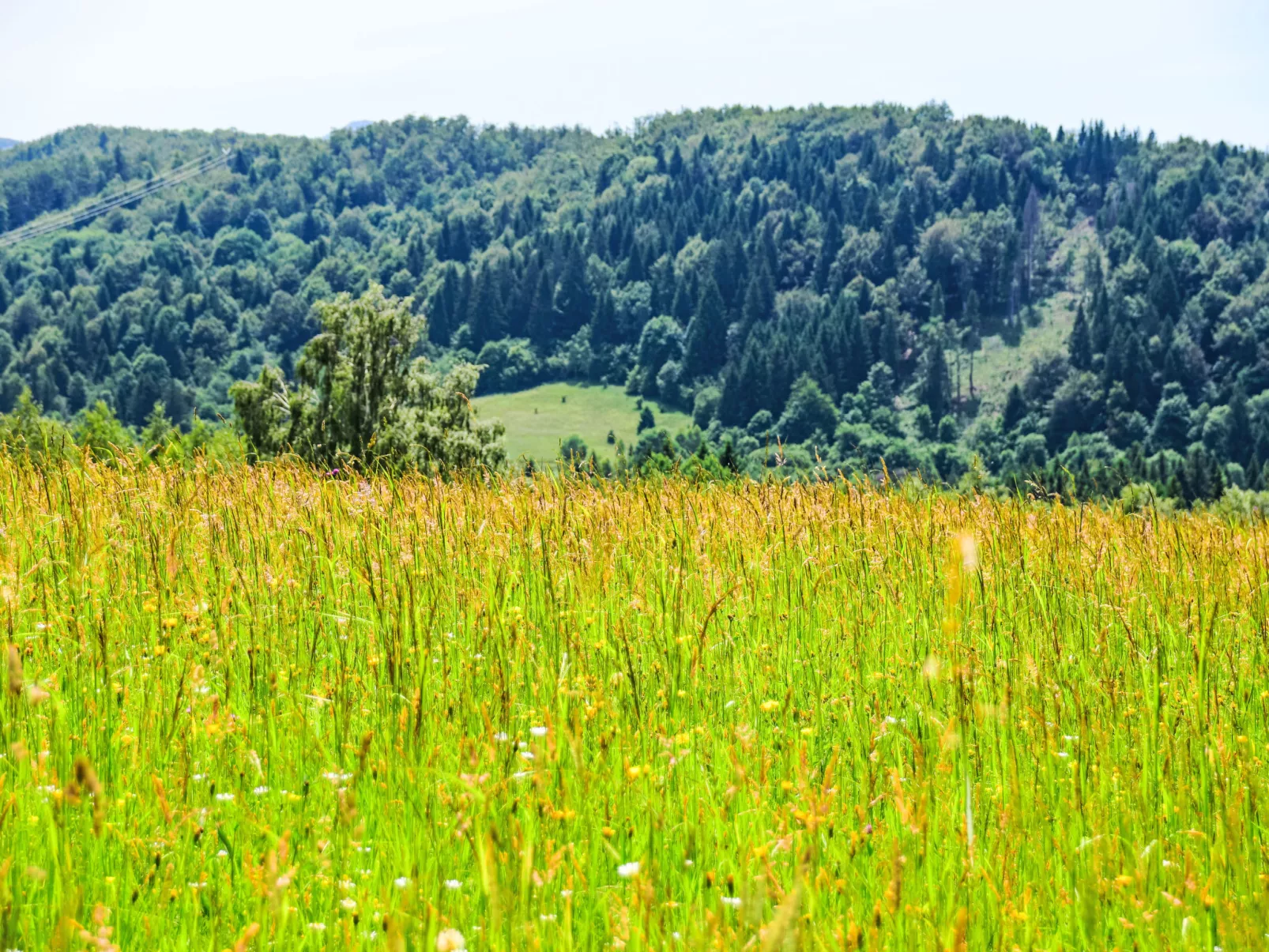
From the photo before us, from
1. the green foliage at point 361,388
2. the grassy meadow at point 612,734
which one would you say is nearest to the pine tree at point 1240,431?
the green foliage at point 361,388

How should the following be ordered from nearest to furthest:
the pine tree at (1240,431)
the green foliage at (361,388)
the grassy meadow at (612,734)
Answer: the grassy meadow at (612,734), the green foliage at (361,388), the pine tree at (1240,431)

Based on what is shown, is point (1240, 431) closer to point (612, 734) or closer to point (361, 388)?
point (361, 388)

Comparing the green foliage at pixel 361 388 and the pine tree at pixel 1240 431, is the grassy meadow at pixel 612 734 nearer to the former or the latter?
the green foliage at pixel 361 388

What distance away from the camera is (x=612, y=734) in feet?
10.8

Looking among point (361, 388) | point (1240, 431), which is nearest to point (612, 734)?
point (361, 388)

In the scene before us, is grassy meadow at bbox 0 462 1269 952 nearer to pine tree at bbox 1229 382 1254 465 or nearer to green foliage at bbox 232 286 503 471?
green foliage at bbox 232 286 503 471

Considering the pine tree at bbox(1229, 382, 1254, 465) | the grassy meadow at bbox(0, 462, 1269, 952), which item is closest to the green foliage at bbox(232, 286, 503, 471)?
the grassy meadow at bbox(0, 462, 1269, 952)

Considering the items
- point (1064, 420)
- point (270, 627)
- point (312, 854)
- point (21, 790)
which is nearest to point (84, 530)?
point (270, 627)

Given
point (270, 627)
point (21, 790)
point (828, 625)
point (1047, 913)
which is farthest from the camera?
point (828, 625)

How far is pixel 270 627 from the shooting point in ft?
13.4

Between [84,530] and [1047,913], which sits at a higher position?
[84,530]

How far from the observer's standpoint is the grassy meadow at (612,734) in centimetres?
237

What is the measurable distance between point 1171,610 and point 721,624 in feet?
6.35

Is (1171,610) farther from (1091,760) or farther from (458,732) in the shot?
(458,732)
